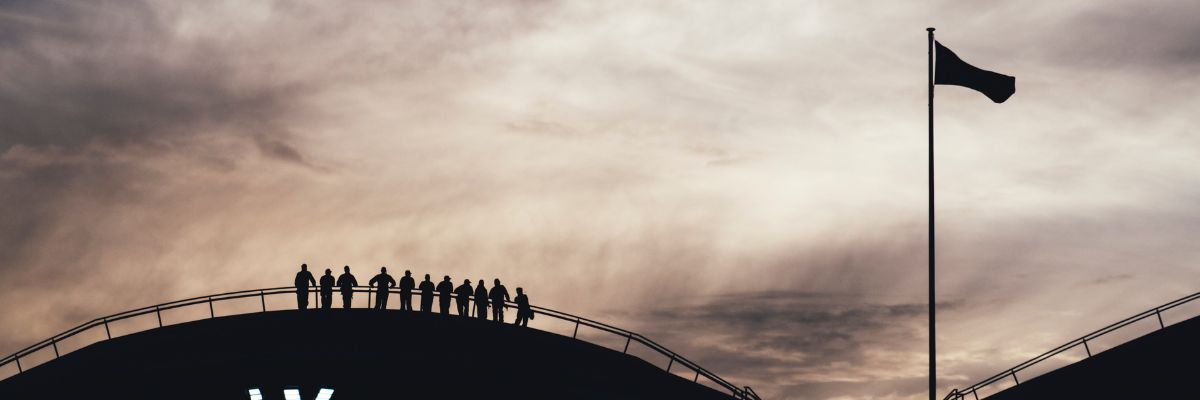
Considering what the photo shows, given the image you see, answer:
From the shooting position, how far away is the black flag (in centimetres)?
2961

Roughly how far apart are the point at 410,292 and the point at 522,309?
3.29m

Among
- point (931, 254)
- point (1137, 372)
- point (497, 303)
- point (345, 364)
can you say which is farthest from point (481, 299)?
point (1137, 372)

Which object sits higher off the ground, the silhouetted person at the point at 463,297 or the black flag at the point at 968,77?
the black flag at the point at 968,77

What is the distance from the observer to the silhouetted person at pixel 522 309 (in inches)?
1387

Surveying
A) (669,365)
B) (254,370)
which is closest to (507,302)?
(669,365)

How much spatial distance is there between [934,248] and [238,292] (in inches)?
767

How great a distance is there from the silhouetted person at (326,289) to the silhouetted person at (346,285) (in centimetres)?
24

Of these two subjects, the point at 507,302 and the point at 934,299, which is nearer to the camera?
the point at 934,299

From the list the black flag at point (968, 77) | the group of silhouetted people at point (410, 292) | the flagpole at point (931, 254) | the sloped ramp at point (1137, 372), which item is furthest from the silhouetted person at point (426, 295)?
the sloped ramp at point (1137, 372)

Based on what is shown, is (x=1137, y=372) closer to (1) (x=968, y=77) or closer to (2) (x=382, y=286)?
(1) (x=968, y=77)

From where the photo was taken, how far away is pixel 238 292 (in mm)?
34875

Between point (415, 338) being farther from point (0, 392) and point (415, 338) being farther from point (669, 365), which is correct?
point (0, 392)

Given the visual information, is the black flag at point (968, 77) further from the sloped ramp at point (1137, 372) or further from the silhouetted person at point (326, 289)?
the silhouetted person at point (326, 289)

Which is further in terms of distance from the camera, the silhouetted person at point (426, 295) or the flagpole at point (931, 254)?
the silhouetted person at point (426, 295)
